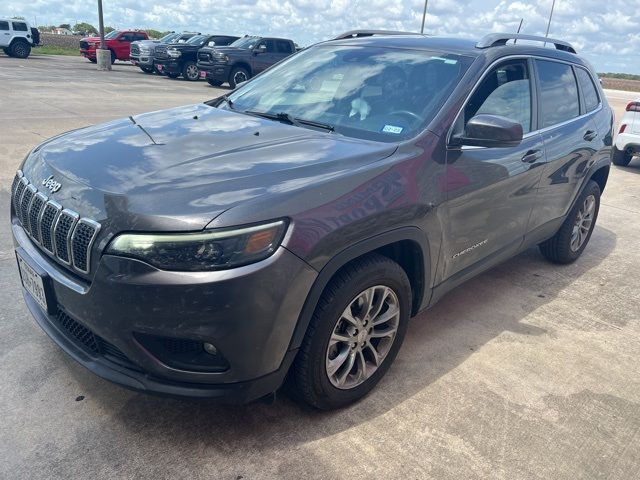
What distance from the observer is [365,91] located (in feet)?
10.9

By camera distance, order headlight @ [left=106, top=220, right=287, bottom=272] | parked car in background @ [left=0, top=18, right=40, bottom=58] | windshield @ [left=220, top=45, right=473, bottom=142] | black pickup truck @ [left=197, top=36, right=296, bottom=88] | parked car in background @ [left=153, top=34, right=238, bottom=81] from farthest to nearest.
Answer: parked car in background @ [left=0, top=18, right=40, bottom=58], parked car in background @ [left=153, top=34, right=238, bottom=81], black pickup truck @ [left=197, top=36, right=296, bottom=88], windshield @ [left=220, top=45, right=473, bottom=142], headlight @ [left=106, top=220, right=287, bottom=272]

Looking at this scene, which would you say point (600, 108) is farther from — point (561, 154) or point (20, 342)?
point (20, 342)

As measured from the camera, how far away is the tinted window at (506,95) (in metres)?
3.25

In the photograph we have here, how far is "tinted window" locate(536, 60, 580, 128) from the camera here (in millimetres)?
3945

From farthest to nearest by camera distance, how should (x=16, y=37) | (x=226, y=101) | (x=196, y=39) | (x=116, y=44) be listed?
(x=116, y=44) < (x=16, y=37) < (x=196, y=39) < (x=226, y=101)

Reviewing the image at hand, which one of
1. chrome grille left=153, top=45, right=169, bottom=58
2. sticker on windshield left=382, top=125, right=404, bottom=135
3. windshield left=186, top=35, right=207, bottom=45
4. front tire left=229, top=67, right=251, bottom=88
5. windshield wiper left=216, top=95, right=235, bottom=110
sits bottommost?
front tire left=229, top=67, right=251, bottom=88

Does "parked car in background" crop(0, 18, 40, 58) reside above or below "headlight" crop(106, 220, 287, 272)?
below

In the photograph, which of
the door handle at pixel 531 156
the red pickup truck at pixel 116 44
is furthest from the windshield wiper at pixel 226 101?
the red pickup truck at pixel 116 44

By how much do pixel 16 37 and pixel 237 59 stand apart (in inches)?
558

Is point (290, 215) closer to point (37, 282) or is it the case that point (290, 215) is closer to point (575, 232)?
point (37, 282)

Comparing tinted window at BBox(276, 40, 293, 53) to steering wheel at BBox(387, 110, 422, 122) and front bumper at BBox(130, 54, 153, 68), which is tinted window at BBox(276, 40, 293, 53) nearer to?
front bumper at BBox(130, 54, 153, 68)

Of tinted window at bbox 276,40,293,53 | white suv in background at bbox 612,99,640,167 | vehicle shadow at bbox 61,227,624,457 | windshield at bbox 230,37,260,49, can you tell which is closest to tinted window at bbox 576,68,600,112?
vehicle shadow at bbox 61,227,624,457

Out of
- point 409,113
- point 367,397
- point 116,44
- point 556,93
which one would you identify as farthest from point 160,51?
point 367,397

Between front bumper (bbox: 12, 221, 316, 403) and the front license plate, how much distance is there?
0.12m
